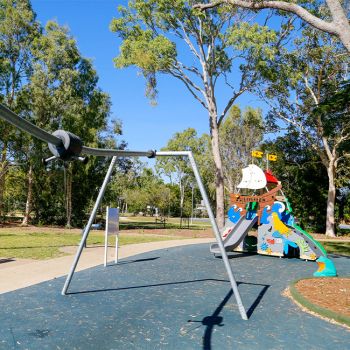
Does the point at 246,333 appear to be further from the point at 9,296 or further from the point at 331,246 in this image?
the point at 331,246

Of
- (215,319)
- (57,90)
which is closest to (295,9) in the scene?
(215,319)

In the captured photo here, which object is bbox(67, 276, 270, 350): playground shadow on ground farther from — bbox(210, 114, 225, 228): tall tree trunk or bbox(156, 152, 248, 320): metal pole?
bbox(210, 114, 225, 228): tall tree trunk

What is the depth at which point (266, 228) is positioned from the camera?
13336 millimetres

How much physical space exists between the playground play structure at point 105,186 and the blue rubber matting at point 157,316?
1.80ft

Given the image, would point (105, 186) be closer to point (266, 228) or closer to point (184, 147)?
point (266, 228)

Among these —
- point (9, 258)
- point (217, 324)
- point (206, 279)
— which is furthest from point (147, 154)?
point (9, 258)

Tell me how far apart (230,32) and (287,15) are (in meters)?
3.92

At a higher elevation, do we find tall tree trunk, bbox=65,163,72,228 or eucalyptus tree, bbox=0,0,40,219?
eucalyptus tree, bbox=0,0,40,219

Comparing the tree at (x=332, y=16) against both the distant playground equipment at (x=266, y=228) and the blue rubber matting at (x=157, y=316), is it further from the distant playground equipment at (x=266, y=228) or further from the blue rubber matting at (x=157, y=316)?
the distant playground equipment at (x=266, y=228)

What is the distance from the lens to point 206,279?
8.52 m

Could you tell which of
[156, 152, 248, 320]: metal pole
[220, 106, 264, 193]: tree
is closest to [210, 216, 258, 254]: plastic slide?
[156, 152, 248, 320]: metal pole

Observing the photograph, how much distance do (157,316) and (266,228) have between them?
28.4ft

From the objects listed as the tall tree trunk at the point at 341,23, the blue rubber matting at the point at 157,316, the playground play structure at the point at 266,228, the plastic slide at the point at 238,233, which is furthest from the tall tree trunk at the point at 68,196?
the tall tree trunk at the point at 341,23

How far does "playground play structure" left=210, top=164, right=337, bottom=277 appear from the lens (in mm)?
12352
